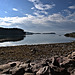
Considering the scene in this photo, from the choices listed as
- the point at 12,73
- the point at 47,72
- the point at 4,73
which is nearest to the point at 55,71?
the point at 47,72

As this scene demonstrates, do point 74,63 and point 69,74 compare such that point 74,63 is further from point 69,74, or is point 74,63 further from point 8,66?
point 8,66

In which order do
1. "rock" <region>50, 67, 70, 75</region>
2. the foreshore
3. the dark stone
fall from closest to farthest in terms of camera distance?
"rock" <region>50, 67, 70, 75</region> → the dark stone → the foreshore

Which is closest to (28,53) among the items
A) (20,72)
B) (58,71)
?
(20,72)

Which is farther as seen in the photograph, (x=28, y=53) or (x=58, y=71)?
(x=28, y=53)

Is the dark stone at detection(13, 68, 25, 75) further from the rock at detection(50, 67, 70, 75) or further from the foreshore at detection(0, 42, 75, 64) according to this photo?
the foreshore at detection(0, 42, 75, 64)

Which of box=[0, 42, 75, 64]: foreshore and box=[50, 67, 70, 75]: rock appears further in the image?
box=[0, 42, 75, 64]: foreshore

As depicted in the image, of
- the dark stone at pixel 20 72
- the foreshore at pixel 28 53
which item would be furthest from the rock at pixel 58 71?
the foreshore at pixel 28 53

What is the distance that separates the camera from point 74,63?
1058 centimetres

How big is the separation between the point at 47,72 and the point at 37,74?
0.86m

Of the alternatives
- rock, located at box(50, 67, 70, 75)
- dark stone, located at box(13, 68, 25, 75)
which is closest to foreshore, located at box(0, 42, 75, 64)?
dark stone, located at box(13, 68, 25, 75)

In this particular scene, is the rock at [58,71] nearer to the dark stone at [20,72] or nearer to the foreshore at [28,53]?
the dark stone at [20,72]

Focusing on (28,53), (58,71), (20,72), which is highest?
(58,71)

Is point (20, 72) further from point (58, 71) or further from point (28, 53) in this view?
point (28, 53)

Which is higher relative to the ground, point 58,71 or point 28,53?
point 58,71
